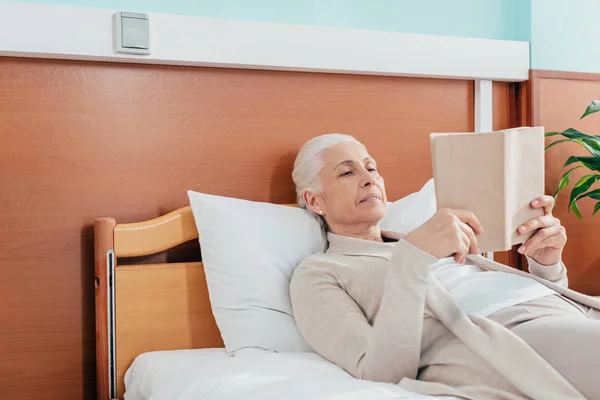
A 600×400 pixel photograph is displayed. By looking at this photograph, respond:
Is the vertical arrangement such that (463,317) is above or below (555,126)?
below

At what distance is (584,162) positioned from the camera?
7.43ft

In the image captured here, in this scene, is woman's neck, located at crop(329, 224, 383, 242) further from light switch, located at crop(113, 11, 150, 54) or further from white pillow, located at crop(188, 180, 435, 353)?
light switch, located at crop(113, 11, 150, 54)

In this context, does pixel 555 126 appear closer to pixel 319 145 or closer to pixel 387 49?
pixel 387 49

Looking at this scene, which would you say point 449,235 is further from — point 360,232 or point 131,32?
point 131,32

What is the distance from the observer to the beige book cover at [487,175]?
4.59 ft

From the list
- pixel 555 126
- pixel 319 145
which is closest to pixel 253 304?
pixel 319 145

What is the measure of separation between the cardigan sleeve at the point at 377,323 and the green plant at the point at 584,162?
1.01m

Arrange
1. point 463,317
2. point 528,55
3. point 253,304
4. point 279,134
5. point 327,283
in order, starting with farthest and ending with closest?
point 528,55 < point 279,134 < point 253,304 < point 327,283 < point 463,317

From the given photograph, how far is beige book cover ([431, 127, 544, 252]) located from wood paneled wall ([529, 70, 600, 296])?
102 centimetres

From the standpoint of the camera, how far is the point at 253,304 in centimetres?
176

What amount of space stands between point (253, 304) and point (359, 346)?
35 centimetres

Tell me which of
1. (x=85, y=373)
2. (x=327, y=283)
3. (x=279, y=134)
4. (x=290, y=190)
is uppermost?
(x=279, y=134)

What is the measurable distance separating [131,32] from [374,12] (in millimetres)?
788

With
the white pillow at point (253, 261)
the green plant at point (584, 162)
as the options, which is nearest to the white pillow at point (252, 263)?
the white pillow at point (253, 261)
